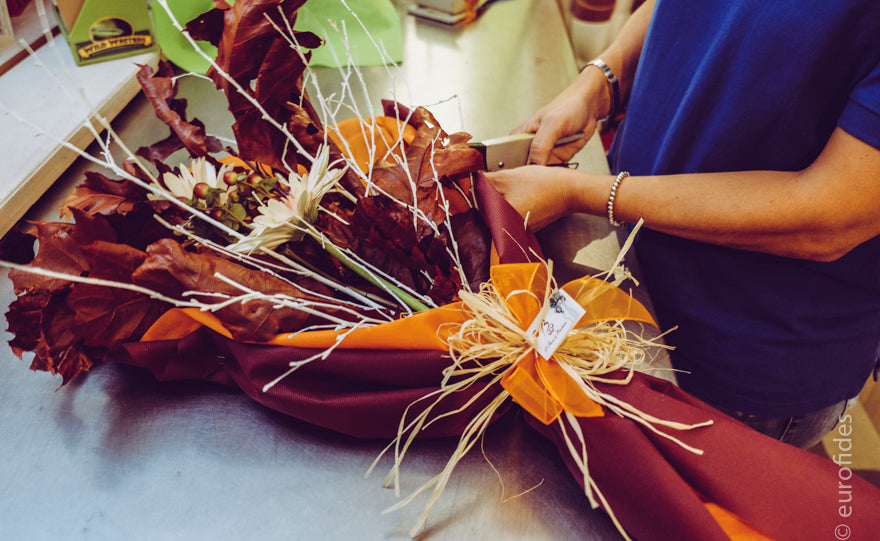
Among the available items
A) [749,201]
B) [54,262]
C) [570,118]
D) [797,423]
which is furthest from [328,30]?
[797,423]

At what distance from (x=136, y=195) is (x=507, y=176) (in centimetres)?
48

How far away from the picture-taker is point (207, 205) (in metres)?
0.54

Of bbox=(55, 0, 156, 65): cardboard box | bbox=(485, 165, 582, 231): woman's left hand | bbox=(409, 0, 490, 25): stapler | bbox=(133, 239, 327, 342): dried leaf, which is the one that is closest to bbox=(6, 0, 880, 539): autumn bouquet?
bbox=(133, 239, 327, 342): dried leaf

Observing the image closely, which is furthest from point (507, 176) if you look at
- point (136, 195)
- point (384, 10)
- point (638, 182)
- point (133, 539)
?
point (384, 10)

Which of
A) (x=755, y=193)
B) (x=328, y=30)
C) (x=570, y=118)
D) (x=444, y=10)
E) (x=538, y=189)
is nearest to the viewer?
(x=755, y=193)

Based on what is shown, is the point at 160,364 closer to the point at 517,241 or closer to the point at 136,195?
the point at 136,195

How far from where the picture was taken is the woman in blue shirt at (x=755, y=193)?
54 centimetres

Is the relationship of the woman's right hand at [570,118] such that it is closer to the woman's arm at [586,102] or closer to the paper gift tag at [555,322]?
the woman's arm at [586,102]

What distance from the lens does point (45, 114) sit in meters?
0.92

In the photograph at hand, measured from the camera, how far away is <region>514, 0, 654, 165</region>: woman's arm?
839mm

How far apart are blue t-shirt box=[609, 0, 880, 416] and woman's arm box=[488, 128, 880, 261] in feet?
0.14

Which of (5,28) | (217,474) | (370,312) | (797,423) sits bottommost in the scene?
(797,423)

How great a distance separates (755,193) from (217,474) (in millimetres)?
701

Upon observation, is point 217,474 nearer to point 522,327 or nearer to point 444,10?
point 522,327
